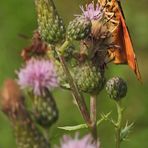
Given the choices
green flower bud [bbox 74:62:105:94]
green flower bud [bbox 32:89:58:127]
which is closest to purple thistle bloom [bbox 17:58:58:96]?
green flower bud [bbox 32:89:58:127]

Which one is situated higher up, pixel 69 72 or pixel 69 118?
pixel 69 118

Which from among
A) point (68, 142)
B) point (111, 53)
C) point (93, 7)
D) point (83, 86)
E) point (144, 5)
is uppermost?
point (144, 5)

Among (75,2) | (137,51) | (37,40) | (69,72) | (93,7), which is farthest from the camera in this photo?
(75,2)

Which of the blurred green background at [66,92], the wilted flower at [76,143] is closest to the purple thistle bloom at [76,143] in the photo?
the wilted flower at [76,143]

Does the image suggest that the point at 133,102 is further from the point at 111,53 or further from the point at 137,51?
the point at 111,53

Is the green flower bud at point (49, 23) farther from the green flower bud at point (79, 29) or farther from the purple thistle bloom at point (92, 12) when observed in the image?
the purple thistle bloom at point (92, 12)

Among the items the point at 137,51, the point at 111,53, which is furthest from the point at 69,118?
the point at 111,53
